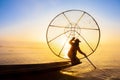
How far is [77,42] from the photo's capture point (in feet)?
42.8

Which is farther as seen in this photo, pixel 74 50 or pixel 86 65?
pixel 86 65

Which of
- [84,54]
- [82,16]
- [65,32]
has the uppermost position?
[82,16]

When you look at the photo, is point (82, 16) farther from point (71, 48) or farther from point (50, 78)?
point (50, 78)

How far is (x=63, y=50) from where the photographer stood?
13.8m

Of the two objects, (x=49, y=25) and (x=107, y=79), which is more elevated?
(x=49, y=25)

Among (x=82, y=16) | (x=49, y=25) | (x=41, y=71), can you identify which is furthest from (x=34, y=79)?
(x=82, y=16)

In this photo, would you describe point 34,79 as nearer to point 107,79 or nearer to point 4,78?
point 4,78

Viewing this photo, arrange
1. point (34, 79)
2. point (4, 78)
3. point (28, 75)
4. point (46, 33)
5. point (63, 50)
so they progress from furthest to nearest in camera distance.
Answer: point (63, 50) → point (46, 33) → point (34, 79) → point (28, 75) → point (4, 78)

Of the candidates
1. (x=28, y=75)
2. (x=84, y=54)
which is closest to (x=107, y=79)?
(x=84, y=54)

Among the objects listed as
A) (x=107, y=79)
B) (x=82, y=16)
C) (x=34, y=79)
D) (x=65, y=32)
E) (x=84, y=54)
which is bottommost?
(x=107, y=79)

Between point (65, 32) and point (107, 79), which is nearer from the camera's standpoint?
point (65, 32)

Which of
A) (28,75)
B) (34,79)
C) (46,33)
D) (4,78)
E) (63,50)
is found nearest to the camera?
(4,78)

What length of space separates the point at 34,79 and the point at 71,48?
9.89 ft

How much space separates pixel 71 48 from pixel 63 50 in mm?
643
